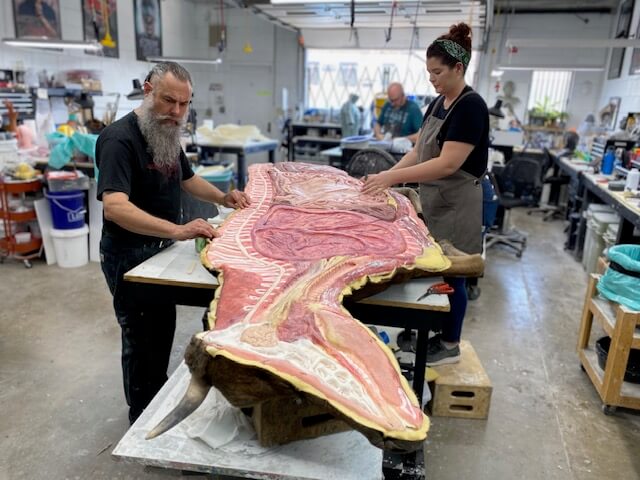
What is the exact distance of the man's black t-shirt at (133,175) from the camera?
6.17ft

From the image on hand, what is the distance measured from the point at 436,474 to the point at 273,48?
888 cm

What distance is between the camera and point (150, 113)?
6.48 ft

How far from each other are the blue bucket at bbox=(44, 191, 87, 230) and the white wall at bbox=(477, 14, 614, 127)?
7.07 meters

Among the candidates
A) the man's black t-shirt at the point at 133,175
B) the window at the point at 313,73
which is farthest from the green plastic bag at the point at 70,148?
the window at the point at 313,73

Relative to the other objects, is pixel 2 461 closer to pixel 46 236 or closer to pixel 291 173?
pixel 291 173

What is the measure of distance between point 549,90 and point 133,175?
918 cm

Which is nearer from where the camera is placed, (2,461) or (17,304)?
(2,461)

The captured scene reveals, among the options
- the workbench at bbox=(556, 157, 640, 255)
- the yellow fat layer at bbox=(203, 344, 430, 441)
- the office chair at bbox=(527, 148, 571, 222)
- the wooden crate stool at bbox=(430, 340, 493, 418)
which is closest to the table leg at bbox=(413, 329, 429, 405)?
the wooden crate stool at bbox=(430, 340, 493, 418)

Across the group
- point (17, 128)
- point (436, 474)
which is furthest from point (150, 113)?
point (17, 128)

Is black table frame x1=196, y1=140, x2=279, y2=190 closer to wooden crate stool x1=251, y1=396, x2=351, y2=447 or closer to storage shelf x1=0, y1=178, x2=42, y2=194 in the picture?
storage shelf x1=0, y1=178, x2=42, y2=194

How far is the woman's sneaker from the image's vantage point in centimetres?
262

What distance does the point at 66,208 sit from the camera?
14.0ft

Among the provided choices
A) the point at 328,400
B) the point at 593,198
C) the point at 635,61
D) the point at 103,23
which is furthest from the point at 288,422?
the point at 635,61

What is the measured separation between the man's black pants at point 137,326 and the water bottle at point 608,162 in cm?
497
